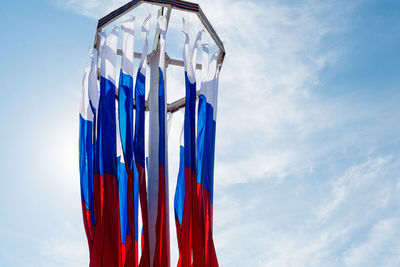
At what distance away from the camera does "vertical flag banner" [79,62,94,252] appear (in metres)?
9.89

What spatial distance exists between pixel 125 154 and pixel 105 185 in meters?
0.74

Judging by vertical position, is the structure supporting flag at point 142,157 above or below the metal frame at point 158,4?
below

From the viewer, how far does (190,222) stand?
9.53 m

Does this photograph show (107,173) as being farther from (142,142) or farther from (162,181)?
(162,181)

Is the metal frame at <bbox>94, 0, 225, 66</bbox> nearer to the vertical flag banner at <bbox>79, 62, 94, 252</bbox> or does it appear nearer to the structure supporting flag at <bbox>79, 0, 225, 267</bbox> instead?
the structure supporting flag at <bbox>79, 0, 225, 267</bbox>

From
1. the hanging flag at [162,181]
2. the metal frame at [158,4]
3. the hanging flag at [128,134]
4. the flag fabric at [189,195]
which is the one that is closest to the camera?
the hanging flag at [162,181]

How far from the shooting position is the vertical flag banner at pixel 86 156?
32.4ft

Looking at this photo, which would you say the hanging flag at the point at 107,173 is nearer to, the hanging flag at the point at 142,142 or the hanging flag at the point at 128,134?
the hanging flag at the point at 128,134

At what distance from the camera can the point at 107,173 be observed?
9383mm

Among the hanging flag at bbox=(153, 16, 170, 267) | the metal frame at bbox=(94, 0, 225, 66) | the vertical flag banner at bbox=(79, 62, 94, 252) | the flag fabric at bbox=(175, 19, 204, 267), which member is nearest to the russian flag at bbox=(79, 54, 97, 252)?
the vertical flag banner at bbox=(79, 62, 94, 252)

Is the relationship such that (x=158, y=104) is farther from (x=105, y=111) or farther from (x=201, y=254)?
(x=201, y=254)

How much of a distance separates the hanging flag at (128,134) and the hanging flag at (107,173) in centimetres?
20

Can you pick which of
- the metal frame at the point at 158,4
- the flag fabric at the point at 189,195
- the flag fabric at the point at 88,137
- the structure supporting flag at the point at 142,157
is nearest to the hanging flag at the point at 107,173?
the structure supporting flag at the point at 142,157

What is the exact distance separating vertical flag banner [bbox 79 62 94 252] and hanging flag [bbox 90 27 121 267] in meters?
0.52
